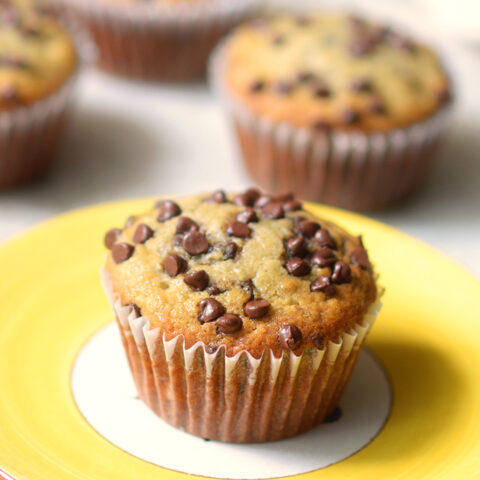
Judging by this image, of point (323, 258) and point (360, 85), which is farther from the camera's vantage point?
point (360, 85)

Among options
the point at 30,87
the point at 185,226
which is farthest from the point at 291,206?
the point at 30,87

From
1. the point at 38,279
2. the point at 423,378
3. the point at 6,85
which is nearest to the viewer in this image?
the point at 423,378

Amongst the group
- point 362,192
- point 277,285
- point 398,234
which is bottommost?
point 362,192

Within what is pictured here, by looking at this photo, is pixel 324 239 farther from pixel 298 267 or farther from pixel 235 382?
pixel 235 382

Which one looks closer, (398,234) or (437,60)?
(398,234)

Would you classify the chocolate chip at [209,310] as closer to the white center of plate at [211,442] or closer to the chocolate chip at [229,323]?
the chocolate chip at [229,323]

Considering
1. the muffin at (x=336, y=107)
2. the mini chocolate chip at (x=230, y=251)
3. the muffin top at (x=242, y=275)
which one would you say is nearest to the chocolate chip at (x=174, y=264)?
the muffin top at (x=242, y=275)

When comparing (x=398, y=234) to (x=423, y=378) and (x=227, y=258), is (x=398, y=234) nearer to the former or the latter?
(x=423, y=378)

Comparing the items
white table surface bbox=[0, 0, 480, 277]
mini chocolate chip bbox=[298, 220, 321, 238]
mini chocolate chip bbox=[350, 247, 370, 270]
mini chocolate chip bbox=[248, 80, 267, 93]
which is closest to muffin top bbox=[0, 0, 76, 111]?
white table surface bbox=[0, 0, 480, 277]

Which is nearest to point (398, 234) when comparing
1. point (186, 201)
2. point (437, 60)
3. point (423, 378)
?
point (423, 378)
